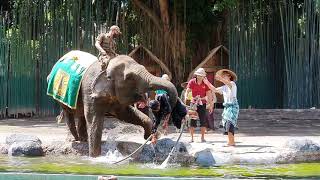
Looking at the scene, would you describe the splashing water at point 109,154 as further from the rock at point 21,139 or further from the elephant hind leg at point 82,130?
the rock at point 21,139

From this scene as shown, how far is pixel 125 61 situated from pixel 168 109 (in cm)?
108

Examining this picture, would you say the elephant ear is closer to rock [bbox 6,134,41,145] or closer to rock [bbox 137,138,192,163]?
rock [bbox 137,138,192,163]

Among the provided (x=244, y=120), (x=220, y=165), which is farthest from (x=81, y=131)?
(x=244, y=120)

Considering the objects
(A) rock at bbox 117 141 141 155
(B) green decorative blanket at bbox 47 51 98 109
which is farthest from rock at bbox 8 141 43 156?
(A) rock at bbox 117 141 141 155

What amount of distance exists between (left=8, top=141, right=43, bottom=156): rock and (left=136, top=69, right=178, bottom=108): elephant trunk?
2.56 m

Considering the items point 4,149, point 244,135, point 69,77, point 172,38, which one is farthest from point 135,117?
point 172,38

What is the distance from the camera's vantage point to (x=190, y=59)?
2125 cm

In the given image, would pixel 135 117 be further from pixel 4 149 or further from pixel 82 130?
pixel 4 149

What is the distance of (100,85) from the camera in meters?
10.4

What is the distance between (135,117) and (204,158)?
5.39 feet

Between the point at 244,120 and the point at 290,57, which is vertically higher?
the point at 290,57

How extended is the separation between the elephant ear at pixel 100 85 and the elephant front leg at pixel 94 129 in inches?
11.6

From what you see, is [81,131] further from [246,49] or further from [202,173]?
[246,49]

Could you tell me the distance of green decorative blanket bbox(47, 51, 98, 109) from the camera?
35.4ft
